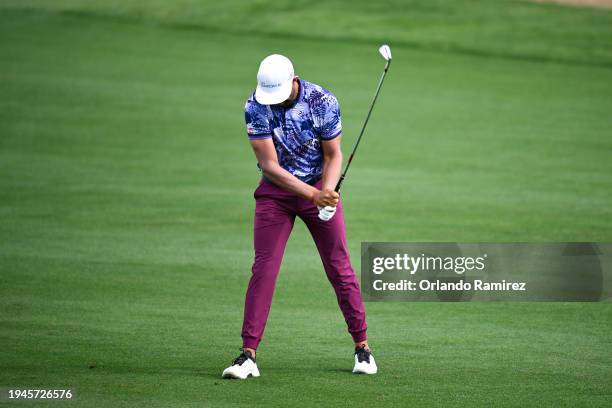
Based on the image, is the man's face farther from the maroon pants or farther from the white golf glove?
the white golf glove

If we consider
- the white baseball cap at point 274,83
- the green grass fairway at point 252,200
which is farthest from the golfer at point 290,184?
the green grass fairway at point 252,200

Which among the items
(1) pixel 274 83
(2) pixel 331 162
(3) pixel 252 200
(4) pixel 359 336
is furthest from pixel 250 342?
(3) pixel 252 200

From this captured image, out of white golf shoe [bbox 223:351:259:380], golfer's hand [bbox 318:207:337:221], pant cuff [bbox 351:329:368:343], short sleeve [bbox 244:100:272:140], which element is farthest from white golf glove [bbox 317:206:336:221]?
white golf shoe [bbox 223:351:259:380]

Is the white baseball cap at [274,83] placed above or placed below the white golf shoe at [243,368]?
above

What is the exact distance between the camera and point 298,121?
8.08 metres

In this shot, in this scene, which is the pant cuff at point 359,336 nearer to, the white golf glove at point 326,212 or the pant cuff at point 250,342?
the pant cuff at point 250,342

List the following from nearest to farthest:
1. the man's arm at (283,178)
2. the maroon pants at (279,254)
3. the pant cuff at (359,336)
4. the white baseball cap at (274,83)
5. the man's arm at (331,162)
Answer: the white baseball cap at (274,83)
the man's arm at (283,178)
the man's arm at (331,162)
the maroon pants at (279,254)
the pant cuff at (359,336)

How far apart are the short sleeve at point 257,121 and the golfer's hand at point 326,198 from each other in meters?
0.52

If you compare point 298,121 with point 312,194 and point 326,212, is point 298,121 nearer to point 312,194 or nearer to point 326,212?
point 312,194

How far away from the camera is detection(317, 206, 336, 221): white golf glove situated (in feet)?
26.3

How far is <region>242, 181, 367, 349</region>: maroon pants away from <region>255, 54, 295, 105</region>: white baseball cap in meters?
0.66

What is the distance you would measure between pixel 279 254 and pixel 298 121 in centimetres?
92

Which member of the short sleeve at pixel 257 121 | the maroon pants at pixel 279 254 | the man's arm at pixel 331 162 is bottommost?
the maroon pants at pixel 279 254

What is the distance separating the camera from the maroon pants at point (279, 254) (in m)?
8.21
